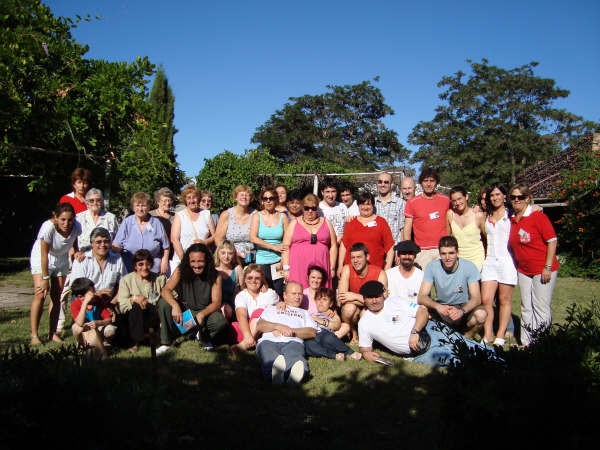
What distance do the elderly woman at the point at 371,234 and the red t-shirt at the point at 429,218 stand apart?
42cm

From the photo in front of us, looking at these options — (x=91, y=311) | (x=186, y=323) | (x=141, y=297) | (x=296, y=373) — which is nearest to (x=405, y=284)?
(x=296, y=373)

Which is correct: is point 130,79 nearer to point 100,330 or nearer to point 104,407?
point 100,330

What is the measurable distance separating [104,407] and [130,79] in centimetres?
657

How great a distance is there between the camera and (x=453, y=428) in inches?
96.7

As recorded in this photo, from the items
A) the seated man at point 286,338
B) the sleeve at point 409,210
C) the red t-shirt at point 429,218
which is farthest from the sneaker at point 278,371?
the sleeve at point 409,210

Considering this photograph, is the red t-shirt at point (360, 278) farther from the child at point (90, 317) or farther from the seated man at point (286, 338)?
the child at point (90, 317)

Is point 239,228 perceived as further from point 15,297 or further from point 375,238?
point 15,297

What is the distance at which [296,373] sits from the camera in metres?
4.73

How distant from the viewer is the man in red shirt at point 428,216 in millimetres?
6844

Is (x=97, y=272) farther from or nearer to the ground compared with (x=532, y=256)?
nearer to the ground

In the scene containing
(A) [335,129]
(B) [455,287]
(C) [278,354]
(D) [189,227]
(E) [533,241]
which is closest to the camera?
(C) [278,354]

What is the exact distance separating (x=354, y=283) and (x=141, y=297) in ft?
8.10

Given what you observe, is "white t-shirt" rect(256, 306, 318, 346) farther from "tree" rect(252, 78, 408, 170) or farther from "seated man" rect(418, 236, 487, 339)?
"tree" rect(252, 78, 408, 170)

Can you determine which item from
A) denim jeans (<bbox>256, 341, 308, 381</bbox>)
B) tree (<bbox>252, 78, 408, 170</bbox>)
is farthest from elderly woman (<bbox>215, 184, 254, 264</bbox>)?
tree (<bbox>252, 78, 408, 170</bbox>)
